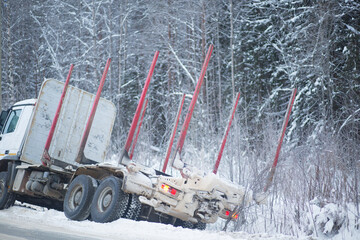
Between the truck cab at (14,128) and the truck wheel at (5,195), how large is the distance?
0.56m

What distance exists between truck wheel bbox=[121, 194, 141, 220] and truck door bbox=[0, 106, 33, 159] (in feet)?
14.5

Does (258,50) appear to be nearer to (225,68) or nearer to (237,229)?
(225,68)

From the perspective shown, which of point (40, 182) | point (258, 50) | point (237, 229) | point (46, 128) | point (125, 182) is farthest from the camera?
point (258, 50)

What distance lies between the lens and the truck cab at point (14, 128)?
10.9 meters

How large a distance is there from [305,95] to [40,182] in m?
11.4

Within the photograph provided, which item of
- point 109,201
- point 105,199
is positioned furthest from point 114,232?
point 105,199

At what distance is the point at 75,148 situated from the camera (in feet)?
36.0

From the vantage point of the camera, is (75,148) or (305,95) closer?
(75,148)

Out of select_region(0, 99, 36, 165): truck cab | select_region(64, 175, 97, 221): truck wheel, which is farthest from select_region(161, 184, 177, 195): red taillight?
select_region(0, 99, 36, 165): truck cab

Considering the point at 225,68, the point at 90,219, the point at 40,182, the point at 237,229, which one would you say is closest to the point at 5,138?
the point at 40,182

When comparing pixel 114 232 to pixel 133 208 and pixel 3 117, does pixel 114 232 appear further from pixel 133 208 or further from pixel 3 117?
pixel 3 117

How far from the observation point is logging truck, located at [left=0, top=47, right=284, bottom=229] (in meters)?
7.35

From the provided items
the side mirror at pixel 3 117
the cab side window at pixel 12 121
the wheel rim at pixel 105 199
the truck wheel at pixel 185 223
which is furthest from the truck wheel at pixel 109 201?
the side mirror at pixel 3 117

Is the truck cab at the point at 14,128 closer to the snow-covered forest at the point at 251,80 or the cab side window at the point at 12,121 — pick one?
the cab side window at the point at 12,121
